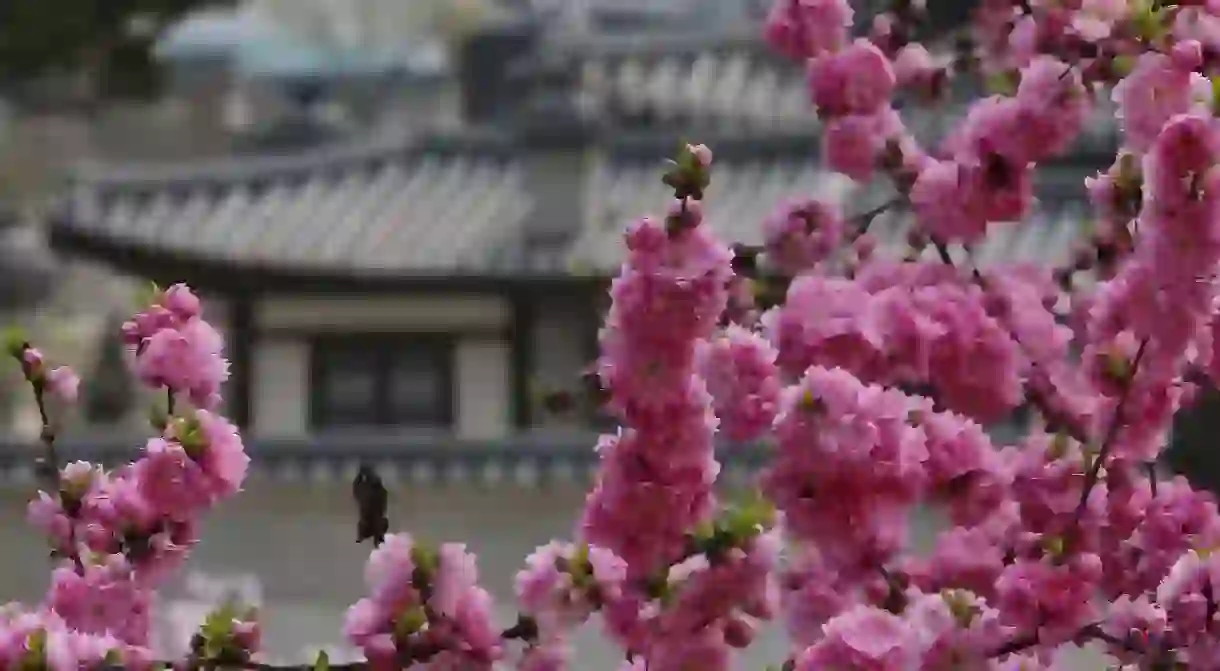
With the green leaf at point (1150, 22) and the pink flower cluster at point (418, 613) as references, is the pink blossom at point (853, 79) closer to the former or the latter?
the green leaf at point (1150, 22)

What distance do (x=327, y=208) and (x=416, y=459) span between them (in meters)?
1.04

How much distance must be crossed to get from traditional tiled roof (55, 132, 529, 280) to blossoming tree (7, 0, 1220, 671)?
357 cm

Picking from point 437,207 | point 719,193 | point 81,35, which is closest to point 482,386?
point 437,207

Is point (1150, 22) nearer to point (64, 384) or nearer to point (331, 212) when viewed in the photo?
point (64, 384)

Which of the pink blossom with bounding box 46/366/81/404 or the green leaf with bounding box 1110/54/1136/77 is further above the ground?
the green leaf with bounding box 1110/54/1136/77

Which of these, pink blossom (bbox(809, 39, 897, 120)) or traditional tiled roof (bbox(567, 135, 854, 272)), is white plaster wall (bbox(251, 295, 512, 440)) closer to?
traditional tiled roof (bbox(567, 135, 854, 272))

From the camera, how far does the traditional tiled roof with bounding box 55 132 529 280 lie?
5016 mm

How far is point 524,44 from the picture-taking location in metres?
5.78

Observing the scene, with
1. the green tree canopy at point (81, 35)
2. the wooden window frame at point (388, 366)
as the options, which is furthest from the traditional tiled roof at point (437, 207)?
the green tree canopy at point (81, 35)

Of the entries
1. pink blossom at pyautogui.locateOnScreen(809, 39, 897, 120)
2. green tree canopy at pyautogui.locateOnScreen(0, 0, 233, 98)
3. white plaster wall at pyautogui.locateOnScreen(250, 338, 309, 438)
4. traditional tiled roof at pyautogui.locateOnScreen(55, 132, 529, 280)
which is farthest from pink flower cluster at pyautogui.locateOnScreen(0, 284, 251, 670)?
green tree canopy at pyautogui.locateOnScreen(0, 0, 233, 98)

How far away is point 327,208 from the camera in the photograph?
538 centimetres

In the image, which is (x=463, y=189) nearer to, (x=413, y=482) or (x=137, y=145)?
(x=413, y=482)

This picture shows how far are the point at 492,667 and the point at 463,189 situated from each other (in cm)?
444

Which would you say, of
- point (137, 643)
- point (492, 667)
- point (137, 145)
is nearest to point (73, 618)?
point (137, 643)
